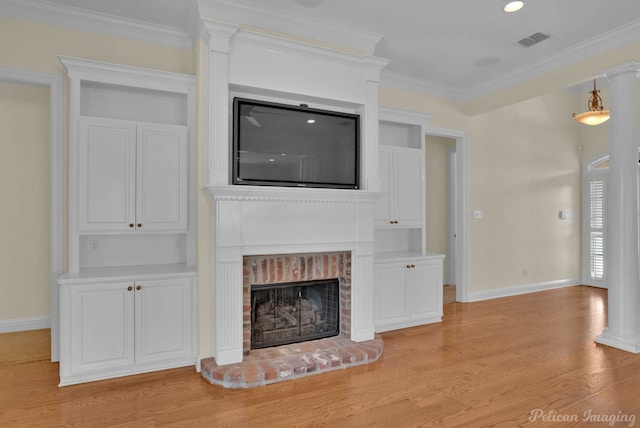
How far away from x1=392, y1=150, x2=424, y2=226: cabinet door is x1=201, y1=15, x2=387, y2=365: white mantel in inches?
36.4

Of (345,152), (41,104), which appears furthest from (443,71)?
(41,104)

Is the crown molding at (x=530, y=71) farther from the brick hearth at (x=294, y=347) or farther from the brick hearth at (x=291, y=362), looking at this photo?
the brick hearth at (x=291, y=362)

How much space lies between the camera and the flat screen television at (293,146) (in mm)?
3170

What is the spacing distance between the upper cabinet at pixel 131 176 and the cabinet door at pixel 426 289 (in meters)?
2.59

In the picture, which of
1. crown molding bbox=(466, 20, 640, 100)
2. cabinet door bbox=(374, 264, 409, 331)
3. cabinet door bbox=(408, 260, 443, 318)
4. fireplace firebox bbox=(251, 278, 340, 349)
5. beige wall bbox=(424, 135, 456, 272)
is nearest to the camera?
fireplace firebox bbox=(251, 278, 340, 349)

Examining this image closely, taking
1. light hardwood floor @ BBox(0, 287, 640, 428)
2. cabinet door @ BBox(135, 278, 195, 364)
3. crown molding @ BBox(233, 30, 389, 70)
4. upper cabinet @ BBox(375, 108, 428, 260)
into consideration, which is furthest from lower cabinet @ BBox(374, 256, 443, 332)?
crown molding @ BBox(233, 30, 389, 70)

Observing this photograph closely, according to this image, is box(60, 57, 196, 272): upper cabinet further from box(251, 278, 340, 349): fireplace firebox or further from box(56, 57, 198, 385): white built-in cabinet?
box(251, 278, 340, 349): fireplace firebox

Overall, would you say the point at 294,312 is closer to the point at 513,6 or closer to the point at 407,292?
the point at 407,292

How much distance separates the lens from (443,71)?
468 cm

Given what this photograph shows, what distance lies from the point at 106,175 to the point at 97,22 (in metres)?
1.40

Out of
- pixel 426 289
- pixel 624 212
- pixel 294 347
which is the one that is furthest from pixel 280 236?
pixel 624 212

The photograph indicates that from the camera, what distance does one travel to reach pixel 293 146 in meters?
3.35

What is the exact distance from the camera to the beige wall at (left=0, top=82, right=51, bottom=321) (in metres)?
4.05

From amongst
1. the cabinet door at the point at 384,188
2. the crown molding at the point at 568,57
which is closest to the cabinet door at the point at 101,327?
the cabinet door at the point at 384,188
